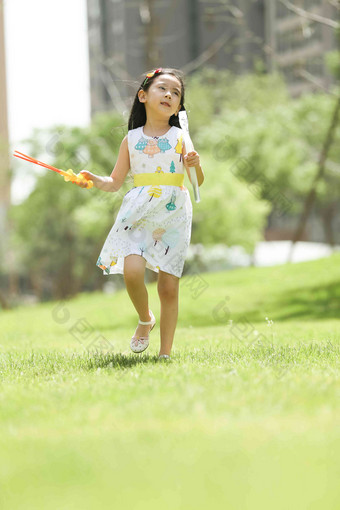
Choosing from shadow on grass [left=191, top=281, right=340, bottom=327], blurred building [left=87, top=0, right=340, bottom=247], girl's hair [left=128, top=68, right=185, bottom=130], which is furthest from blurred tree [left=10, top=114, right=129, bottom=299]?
girl's hair [left=128, top=68, right=185, bottom=130]

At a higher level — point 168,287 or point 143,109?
point 143,109

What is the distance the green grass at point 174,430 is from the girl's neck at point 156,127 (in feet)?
5.57

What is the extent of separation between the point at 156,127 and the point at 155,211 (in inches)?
28.1

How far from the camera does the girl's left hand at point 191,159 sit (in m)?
5.50

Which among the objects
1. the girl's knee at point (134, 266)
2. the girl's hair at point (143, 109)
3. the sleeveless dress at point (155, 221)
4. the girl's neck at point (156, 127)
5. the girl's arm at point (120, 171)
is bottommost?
the girl's knee at point (134, 266)

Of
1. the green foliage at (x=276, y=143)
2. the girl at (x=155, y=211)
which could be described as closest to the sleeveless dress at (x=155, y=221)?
the girl at (x=155, y=211)

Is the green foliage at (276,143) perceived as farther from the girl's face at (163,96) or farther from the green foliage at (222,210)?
the girl's face at (163,96)

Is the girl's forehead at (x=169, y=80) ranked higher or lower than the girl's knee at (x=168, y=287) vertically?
higher

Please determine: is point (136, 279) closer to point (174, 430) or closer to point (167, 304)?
point (167, 304)

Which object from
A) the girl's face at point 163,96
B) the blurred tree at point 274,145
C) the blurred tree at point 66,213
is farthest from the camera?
the blurred tree at point 274,145

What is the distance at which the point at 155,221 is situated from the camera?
18.2 ft

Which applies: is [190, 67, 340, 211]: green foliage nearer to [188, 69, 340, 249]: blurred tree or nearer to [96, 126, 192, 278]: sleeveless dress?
[188, 69, 340, 249]: blurred tree

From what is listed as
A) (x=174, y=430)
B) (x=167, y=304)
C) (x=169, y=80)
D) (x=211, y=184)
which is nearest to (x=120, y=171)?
(x=169, y=80)

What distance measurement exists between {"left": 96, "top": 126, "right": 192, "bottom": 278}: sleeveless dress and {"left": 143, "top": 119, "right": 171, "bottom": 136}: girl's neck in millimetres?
86
